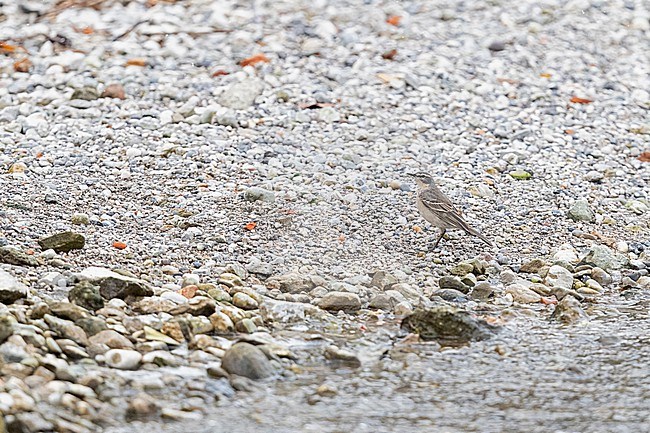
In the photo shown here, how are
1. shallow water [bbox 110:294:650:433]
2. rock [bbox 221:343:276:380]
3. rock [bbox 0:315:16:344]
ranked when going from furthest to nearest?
rock [bbox 221:343:276:380], rock [bbox 0:315:16:344], shallow water [bbox 110:294:650:433]

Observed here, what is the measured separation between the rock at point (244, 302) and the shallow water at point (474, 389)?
52 cm

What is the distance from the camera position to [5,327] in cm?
507

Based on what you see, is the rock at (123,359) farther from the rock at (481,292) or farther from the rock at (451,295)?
the rock at (481,292)

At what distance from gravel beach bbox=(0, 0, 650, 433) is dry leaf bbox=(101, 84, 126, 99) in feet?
0.16

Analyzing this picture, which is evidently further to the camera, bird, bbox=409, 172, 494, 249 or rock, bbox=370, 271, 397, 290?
bird, bbox=409, 172, 494, 249

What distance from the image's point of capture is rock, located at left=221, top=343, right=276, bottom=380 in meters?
5.20

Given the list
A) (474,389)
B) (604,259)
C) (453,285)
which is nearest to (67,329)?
Result: (474,389)

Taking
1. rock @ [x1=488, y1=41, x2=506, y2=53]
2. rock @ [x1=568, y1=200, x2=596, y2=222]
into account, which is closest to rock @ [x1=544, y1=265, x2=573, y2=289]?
rock @ [x1=568, y1=200, x2=596, y2=222]

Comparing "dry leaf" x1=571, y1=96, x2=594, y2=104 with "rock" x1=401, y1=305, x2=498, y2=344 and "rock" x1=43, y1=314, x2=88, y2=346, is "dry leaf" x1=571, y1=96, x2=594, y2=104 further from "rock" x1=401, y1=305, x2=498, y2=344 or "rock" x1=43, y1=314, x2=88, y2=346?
"rock" x1=43, y1=314, x2=88, y2=346

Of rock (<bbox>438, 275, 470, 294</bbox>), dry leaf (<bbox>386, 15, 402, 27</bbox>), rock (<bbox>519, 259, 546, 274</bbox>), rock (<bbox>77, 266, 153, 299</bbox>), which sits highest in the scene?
rock (<bbox>77, 266, 153, 299</bbox>)

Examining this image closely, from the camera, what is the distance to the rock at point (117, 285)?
5953 millimetres

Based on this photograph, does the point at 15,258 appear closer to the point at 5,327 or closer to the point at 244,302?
the point at 5,327

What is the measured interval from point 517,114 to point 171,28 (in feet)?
12.2

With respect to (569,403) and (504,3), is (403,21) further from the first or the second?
(569,403)
